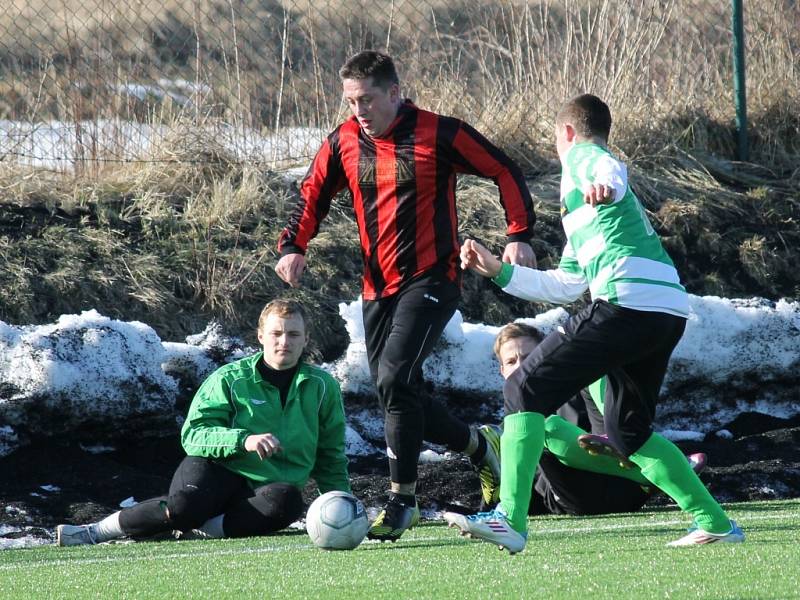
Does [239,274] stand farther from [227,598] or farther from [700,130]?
[227,598]

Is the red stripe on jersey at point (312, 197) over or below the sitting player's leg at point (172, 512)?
over

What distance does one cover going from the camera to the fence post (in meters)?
11.9

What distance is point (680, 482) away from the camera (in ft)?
17.3

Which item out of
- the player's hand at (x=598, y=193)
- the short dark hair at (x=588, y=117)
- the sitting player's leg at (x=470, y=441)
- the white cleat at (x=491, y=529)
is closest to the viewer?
the white cleat at (x=491, y=529)

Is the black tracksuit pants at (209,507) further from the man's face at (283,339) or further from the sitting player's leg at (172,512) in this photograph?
the man's face at (283,339)

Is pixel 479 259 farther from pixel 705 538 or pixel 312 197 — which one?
pixel 312 197

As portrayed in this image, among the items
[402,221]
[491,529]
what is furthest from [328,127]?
[491,529]

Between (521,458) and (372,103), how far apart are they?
2.06 m

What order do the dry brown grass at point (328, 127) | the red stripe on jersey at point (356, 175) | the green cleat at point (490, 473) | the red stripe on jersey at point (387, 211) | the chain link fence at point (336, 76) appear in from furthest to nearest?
1. the chain link fence at point (336, 76)
2. the dry brown grass at point (328, 127)
3. the green cleat at point (490, 473)
4. the red stripe on jersey at point (356, 175)
5. the red stripe on jersey at point (387, 211)

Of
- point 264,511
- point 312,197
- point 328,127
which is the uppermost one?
point 328,127

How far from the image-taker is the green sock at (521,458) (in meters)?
4.96

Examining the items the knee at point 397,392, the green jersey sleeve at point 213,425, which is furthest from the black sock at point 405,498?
the green jersey sleeve at point 213,425

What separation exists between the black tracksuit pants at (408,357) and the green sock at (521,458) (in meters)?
1.08

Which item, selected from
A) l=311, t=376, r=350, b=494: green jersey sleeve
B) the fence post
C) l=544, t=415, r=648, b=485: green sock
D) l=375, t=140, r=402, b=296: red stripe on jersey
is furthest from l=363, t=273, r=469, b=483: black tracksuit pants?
the fence post
